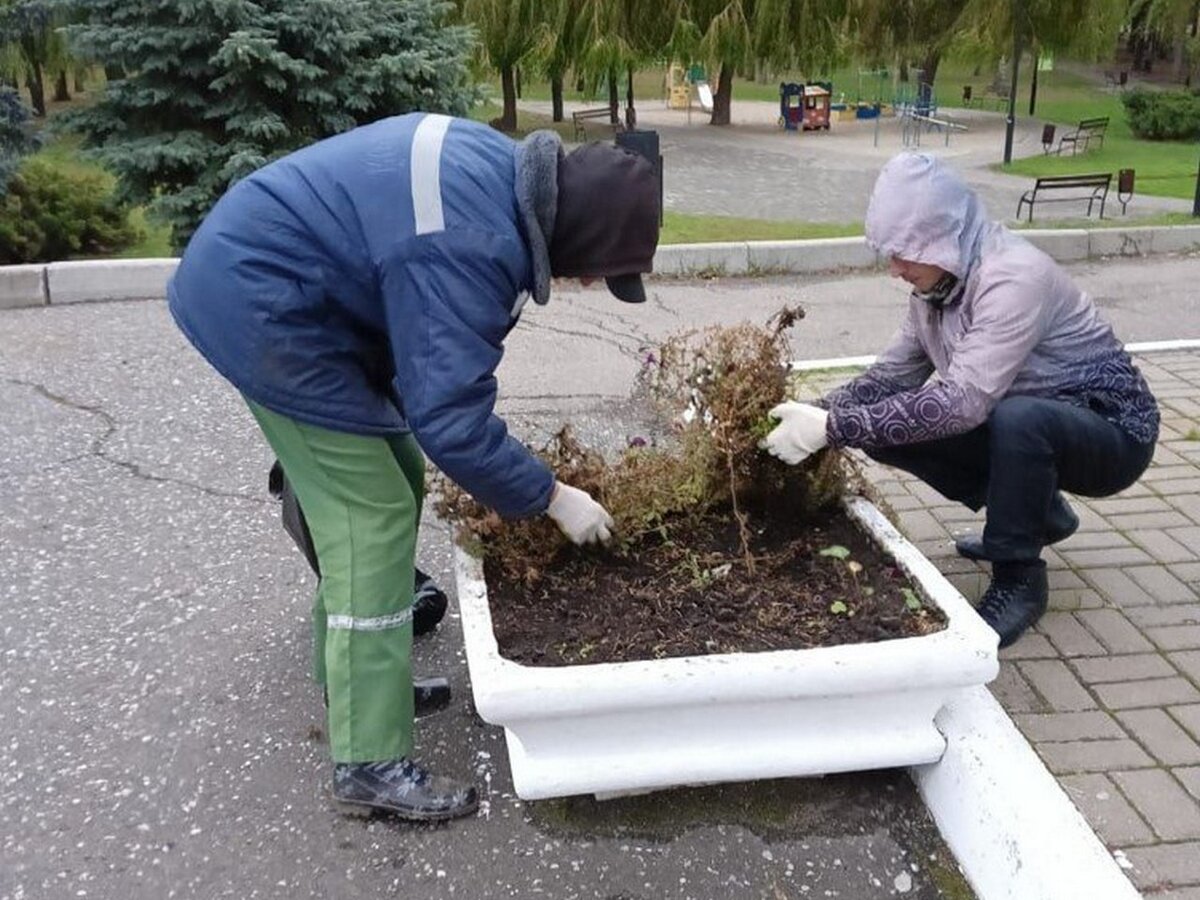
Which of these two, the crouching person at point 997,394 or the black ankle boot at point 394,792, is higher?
the crouching person at point 997,394

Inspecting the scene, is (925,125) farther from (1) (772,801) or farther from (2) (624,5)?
(1) (772,801)

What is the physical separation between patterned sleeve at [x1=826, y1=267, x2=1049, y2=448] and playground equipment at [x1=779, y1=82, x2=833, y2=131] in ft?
75.9

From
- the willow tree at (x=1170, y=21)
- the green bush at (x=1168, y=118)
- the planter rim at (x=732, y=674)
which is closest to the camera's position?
the planter rim at (x=732, y=674)

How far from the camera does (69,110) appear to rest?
8.64 metres

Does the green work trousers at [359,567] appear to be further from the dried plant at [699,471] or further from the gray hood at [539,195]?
the gray hood at [539,195]

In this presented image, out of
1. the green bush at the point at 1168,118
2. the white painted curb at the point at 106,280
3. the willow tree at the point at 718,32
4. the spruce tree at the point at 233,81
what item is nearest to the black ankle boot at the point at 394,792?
the white painted curb at the point at 106,280

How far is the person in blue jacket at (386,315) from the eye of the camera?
7.05 feet

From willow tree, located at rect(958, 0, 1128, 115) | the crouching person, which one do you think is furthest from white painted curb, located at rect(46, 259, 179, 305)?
willow tree, located at rect(958, 0, 1128, 115)

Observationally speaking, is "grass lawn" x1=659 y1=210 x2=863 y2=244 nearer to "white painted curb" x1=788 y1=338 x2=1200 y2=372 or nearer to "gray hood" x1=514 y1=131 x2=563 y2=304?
"white painted curb" x1=788 y1=338 x2=1200 y2=372

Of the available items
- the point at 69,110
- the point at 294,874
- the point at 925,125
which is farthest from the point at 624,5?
the point at 294,874

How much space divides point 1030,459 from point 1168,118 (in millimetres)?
24121

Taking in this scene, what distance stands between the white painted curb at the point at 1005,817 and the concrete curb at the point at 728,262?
4.17m

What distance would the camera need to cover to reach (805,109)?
2484cm

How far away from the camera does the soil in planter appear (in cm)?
255
